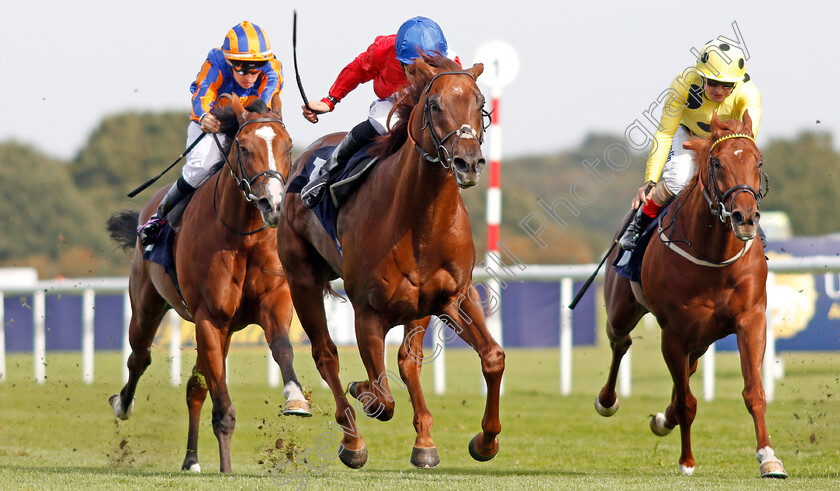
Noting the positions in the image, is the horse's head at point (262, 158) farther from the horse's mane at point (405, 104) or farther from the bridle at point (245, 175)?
the horse's mane at point (405, 104)

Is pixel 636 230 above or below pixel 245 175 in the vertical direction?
below

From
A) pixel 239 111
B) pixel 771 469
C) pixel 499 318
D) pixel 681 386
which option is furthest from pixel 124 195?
pixel 771 469

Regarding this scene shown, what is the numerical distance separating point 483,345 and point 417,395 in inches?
21.6

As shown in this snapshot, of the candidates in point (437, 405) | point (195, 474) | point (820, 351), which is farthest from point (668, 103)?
point (820, 351)

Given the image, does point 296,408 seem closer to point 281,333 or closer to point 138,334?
point 281,333

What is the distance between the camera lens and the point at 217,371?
614 cm

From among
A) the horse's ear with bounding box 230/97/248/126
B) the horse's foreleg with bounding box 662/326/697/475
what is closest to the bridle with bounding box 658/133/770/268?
the horse's foreleg with bounding box 662/326/697/475

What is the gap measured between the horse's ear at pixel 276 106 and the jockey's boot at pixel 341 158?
26.8 inches

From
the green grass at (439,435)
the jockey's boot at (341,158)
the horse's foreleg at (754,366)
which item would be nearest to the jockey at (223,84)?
the jockey's boot at (341,158)

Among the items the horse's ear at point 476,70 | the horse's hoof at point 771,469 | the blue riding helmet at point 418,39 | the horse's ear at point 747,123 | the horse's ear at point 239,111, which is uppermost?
the blue riding helmet at point 418,39

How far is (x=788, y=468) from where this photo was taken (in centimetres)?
636

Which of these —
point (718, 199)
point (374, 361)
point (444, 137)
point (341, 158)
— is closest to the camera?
point (444, 137)

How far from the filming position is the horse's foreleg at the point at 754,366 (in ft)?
17.6

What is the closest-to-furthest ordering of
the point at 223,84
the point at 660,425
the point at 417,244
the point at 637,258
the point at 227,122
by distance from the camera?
the point at 417,244 < the point at 227,122 < the point at 637,258 < the point at 223,84 < the point at 660,425
